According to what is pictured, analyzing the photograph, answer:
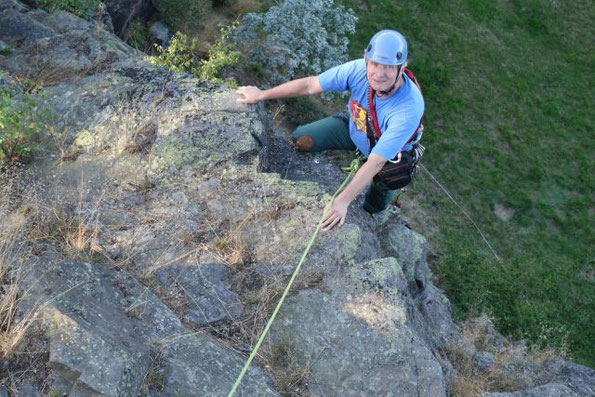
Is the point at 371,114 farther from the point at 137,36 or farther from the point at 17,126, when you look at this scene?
the point at 137,36

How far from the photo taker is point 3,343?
11.5 feet

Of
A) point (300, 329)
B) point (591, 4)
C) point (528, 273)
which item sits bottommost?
point (528, 273)

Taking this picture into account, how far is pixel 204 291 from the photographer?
4543 millimetres

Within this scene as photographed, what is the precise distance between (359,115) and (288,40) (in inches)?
210

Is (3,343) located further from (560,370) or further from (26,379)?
(560,370)

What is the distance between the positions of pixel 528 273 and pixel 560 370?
395 cm

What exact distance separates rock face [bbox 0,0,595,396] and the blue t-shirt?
741 mm

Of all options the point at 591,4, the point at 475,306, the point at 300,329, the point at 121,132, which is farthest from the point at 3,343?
the point at 591,4

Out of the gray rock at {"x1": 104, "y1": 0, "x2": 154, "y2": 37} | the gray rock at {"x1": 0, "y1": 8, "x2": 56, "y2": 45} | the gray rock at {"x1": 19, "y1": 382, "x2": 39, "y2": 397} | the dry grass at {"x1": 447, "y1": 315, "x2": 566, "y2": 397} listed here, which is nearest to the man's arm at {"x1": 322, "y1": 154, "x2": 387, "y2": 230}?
the dry grass at {"x1": 447, "y1": 315, "x2": 566, "y2": 397}

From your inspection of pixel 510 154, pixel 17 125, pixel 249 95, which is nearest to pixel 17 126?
pixel 17 125

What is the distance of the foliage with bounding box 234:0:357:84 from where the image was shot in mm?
10531

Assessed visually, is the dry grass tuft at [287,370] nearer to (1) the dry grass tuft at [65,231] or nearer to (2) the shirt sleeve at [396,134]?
(1) the dry grass tuft at [65,231]

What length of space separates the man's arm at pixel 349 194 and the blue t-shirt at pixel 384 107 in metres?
0.10

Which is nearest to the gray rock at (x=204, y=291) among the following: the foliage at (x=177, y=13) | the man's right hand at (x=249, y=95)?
the man's right hand at (x=249, y=95)
